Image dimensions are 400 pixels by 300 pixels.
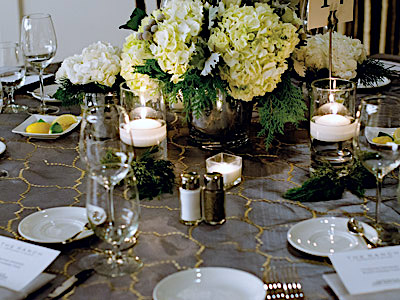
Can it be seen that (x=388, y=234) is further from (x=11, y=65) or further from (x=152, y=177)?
(x=11, y=65)

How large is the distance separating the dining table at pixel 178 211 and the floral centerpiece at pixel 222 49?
0.18m

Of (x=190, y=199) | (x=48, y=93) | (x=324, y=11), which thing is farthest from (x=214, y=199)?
(x=48, y=93)

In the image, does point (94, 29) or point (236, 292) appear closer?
point (236, 292)

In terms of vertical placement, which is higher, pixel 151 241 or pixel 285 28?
pixel 285 28

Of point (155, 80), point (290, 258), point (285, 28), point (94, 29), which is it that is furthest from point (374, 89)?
point (94, 29)

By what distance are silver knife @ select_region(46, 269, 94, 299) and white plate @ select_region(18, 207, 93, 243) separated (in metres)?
0.13

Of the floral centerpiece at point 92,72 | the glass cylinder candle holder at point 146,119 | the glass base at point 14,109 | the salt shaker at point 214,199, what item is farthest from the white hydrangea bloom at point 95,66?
the salt shaker at point 214,199

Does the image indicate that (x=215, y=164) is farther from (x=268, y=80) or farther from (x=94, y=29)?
(x=94, y=29)

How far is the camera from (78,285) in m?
1.05

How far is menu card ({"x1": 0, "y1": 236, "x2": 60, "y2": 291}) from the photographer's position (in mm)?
1048

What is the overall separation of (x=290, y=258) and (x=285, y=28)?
68 cm

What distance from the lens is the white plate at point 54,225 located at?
1225 millimetres

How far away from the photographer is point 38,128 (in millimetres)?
1888

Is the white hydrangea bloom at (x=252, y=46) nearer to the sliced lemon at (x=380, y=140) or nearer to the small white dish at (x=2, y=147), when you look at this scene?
the sliced lemon at (x=380, y=140)
